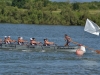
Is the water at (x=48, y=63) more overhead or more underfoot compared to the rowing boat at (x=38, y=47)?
more underfoot

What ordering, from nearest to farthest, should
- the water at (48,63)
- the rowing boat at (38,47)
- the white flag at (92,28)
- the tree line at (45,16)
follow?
the water at (48,63) < the white flag at (92,28) < the rowing boat at (38,47) < the tree line at (45,16)

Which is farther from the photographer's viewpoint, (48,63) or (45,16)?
(45,16)

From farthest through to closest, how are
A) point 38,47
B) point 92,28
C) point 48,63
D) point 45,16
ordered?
point 45,16, point 38,47, point 92,28, point 48,63

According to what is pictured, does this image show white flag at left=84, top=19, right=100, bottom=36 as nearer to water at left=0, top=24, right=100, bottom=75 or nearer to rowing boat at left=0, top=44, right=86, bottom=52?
rowing boat at left=0, top=44, right=86, bottom=52

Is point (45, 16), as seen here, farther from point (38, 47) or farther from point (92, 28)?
point (92, 28)

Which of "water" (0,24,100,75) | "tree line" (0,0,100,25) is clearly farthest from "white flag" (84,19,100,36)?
"tree line" (0,0,100,25)

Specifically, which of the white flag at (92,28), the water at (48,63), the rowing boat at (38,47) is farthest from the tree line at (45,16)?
the white flag at (92,28)

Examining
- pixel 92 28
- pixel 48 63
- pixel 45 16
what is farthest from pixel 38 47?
pixel 45 16

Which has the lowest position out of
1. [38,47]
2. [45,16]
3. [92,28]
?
[45,16]

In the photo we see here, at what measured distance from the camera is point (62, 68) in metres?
41.2

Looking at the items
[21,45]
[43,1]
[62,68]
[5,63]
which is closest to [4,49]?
[21,45]

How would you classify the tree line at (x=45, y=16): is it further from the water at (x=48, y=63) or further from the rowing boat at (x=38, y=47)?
the rowing boat at (x=38, y=47)

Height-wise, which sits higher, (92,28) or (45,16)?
(92,28)

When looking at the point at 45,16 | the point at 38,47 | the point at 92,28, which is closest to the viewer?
the point at 92,28
